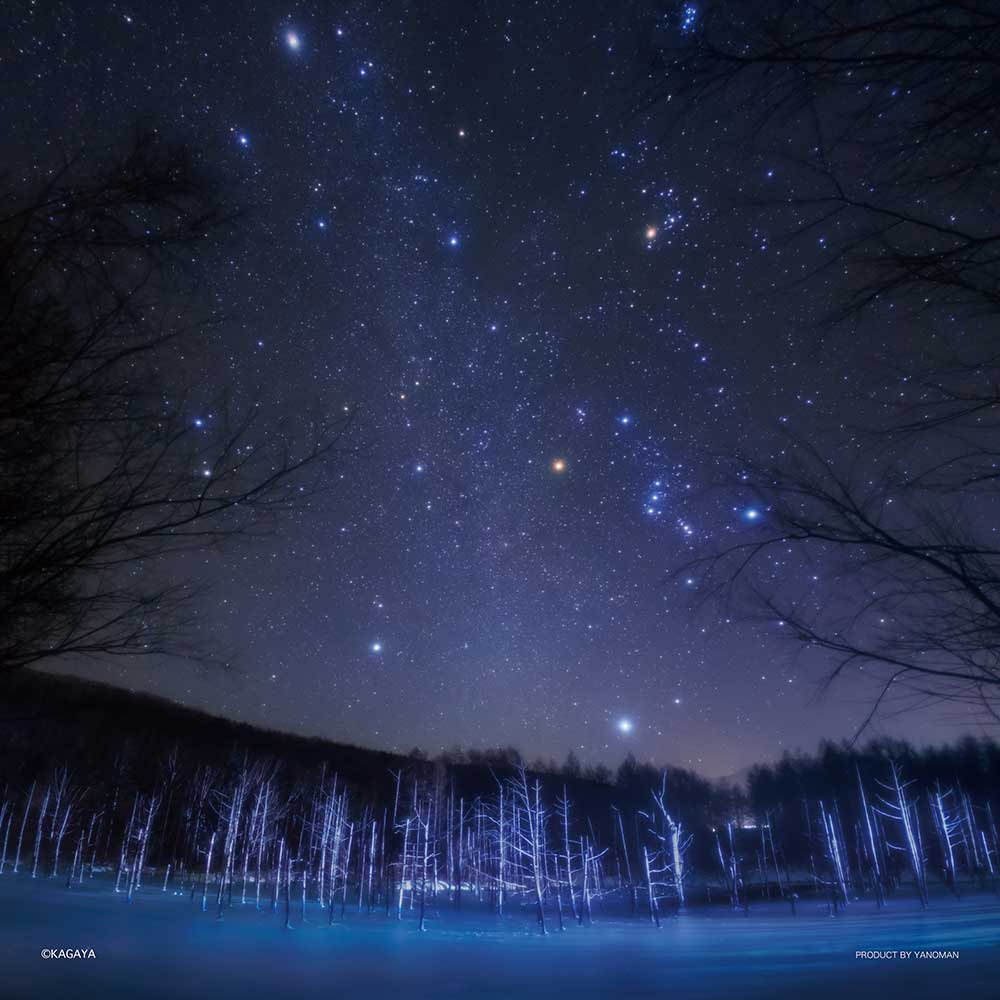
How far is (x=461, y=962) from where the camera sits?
11.0 m

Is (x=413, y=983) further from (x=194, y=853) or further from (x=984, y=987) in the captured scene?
(x=194, y=853)

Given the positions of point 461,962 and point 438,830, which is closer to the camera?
point 461,962

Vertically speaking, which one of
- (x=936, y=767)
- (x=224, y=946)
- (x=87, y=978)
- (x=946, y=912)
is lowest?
(x=946, y=912)

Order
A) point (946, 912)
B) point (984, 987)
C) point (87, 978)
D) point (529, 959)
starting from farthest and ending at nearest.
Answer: point (946, 912), point (529, 959), point (87, 978), point (984, 987)

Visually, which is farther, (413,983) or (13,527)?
(413,983)

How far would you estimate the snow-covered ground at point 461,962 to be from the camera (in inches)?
296

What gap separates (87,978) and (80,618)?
8075mm

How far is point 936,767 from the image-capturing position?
46.1m

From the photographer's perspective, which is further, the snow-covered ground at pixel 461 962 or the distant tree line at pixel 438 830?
the distant tree line at pixel 438 830

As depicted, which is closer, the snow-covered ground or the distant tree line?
the snow-covered ground

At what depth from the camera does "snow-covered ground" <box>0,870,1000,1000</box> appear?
296 inches

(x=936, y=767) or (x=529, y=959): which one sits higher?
(x=936, y=767)

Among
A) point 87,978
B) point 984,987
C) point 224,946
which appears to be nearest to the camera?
point 984,987

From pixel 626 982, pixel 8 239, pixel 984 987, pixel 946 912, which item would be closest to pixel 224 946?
pixel 626 982
